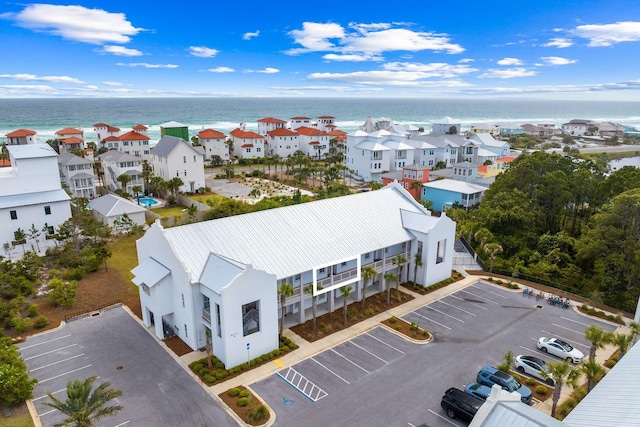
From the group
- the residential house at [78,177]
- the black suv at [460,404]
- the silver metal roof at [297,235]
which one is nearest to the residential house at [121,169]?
Result: the residential house at [78,177]

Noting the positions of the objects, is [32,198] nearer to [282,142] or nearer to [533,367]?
[533,367]

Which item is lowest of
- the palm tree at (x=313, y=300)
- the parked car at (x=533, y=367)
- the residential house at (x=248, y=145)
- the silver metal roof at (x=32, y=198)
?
the parked car at (x=533, y=367)

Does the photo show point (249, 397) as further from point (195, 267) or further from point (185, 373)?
point (195, 267)

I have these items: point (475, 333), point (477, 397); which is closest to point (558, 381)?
point (477, 397)

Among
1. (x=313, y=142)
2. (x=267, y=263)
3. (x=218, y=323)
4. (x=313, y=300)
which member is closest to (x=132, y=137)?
Result: (x=313, y=142)

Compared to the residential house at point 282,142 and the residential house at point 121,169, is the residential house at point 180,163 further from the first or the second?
the residential house at point 282,142

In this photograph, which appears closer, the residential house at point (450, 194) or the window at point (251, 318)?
the window at point (251, 318)

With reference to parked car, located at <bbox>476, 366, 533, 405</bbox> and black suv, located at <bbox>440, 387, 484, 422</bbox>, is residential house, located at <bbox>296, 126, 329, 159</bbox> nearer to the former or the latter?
parked car, located at <bbox>476, 366, 533, 405</bbox>
